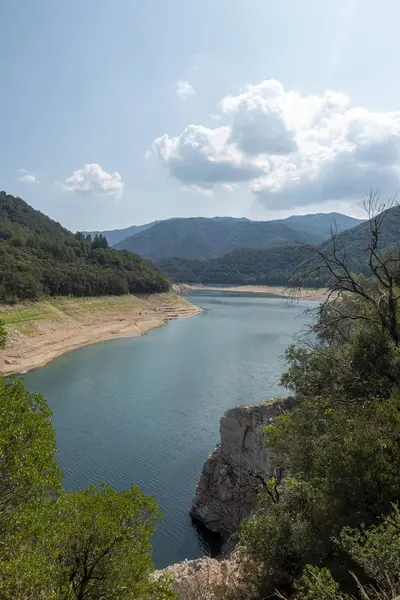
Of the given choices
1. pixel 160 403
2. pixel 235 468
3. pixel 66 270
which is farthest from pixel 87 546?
pixel 66 270

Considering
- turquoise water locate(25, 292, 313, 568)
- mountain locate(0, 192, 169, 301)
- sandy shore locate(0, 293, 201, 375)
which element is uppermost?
mountain locate(0, 192, 169, 301)

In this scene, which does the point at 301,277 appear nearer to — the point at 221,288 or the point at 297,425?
the point at 297,425

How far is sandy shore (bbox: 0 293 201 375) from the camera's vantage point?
44.6m

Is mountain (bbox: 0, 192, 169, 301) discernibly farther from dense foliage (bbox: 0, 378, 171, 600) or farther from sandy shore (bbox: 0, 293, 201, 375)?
dense foliage (bbox: 0, 378, 171, 600)

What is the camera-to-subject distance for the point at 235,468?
681 inches

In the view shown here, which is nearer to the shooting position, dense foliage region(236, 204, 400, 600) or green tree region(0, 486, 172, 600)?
dense foliage region(236, 204, 400, 600)

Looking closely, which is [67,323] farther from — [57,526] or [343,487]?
[343,487]

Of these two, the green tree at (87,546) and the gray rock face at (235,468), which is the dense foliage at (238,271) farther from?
the green tree at (87,546)

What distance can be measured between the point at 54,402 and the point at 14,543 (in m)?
27.7

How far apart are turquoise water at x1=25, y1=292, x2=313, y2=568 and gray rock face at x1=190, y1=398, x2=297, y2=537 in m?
0.85

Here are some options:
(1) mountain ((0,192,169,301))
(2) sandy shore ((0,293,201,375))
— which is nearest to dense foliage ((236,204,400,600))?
(2) sandy shore ((0,293,201,375))

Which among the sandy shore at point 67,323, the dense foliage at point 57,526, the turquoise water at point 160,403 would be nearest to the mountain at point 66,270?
the sandy shore at point 67,323

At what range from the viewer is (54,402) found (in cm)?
3200

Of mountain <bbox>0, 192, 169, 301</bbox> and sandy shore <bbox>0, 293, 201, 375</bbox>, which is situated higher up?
mountain <bbox>0, 192, 169, 301</bbox>
